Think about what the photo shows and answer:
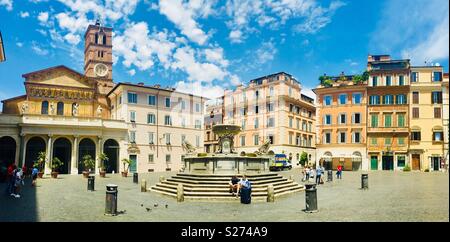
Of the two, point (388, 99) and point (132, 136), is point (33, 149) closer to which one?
point (132, 136)

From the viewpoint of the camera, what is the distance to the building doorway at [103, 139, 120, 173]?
40.7 metres

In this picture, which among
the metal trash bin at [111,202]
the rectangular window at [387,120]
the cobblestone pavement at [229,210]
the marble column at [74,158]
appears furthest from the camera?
the rectangular window at [387,120]

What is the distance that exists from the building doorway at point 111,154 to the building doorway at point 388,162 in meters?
33.5

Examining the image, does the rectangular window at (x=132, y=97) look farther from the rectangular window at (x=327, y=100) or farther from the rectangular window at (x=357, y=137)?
the rectangular window at (x=357, y=137)

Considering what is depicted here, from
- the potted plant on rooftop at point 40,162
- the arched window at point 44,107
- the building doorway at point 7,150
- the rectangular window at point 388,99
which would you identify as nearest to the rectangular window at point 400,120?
the rectangular window at point 388,99

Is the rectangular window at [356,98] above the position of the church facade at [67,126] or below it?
above

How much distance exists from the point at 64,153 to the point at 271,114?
92.0 feet

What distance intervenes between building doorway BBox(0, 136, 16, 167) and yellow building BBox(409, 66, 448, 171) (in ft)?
149

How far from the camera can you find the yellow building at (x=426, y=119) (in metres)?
40.8

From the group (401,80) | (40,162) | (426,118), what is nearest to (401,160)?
(426,118)

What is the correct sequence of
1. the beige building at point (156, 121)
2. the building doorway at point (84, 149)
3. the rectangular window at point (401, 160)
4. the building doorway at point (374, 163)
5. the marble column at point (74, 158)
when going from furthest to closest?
the building doorway at point (374, 163) → the rectangular window at point (401, 160) → the beige building at point (156, 121) → the building doorway at point (84, 149) → the marble column at point (74, 158)

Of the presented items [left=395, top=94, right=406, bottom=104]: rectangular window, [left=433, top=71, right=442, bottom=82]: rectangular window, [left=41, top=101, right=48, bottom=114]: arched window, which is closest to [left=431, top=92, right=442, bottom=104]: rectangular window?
[left=433, top=71, right=442, bottom=82]: rectangular window

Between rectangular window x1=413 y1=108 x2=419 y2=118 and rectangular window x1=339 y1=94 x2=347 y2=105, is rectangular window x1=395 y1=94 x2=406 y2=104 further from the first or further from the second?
rectangular window x1=339 y1=94 x2=347 y2=105

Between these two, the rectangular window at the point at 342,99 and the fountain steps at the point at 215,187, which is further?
the rectangular window at the point at 342,99
